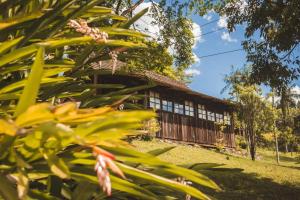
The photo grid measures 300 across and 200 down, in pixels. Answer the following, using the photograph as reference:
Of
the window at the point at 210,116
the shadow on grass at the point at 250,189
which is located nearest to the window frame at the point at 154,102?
the window at the point at 210,116

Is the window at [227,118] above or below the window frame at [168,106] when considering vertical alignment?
below

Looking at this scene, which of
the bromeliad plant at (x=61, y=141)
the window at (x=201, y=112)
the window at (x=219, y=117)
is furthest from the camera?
the window at (x=219, y=117)

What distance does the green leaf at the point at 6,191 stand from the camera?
843 mm

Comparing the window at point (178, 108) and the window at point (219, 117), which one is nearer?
the window at point (178, 108)

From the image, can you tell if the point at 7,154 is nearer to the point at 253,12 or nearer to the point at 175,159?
the point at 253,12

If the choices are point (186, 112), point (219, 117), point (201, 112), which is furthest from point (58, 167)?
point (219, 117)

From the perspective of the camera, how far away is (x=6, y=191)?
85cm

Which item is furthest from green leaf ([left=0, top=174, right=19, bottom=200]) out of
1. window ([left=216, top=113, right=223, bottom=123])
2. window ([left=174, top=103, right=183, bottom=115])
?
window ([left=216, top=113, right=223, bottom=123])

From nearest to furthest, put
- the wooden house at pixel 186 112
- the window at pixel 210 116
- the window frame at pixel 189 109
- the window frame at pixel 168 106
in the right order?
the wooden house at pixel 186 112 < the window frame at pixel 168 106 < the window frame at pixel 189 109 < the window at pixel 210 116

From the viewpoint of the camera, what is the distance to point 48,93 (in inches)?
61.8

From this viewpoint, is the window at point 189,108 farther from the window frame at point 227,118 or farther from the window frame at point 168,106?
the window frame at point 227,118

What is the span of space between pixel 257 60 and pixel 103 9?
1329cm

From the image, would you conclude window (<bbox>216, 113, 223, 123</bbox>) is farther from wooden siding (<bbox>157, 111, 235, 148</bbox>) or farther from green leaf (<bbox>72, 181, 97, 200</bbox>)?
green leaf (<bbox>72, 181, 97, 200</bbox>)

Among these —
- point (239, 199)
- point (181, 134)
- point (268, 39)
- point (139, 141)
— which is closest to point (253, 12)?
point (268, 39)
